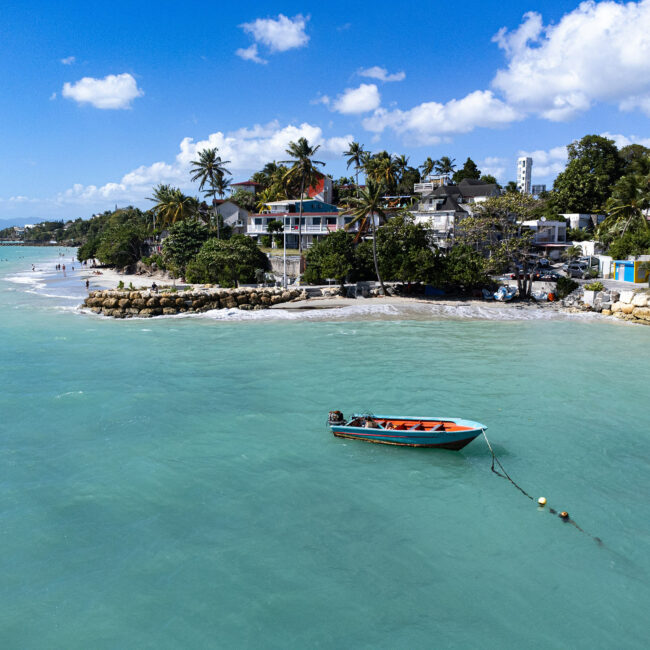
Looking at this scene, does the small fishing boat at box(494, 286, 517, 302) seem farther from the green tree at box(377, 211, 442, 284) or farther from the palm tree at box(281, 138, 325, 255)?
the palm tree at box(281, 138, 325, 255)

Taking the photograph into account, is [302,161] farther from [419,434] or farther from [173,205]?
[419,434]

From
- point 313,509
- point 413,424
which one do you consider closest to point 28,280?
point 413,424

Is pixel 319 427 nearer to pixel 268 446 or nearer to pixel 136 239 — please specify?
pixel 268 446

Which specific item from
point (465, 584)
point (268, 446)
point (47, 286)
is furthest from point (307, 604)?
point (47, 286)

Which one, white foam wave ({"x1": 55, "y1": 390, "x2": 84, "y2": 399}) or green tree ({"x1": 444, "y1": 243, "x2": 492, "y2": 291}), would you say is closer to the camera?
white foam wave ({"x1": 55, "y1": 390, "x2": 84, "y2": 399})

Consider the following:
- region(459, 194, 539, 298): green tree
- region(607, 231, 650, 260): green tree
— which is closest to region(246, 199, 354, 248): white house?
region(459, 194, 539, 298): green tree

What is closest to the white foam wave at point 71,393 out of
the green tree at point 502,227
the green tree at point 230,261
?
the green tree at point 230,261

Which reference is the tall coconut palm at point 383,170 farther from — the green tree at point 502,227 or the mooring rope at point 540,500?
the mooring rope at point 540,500
